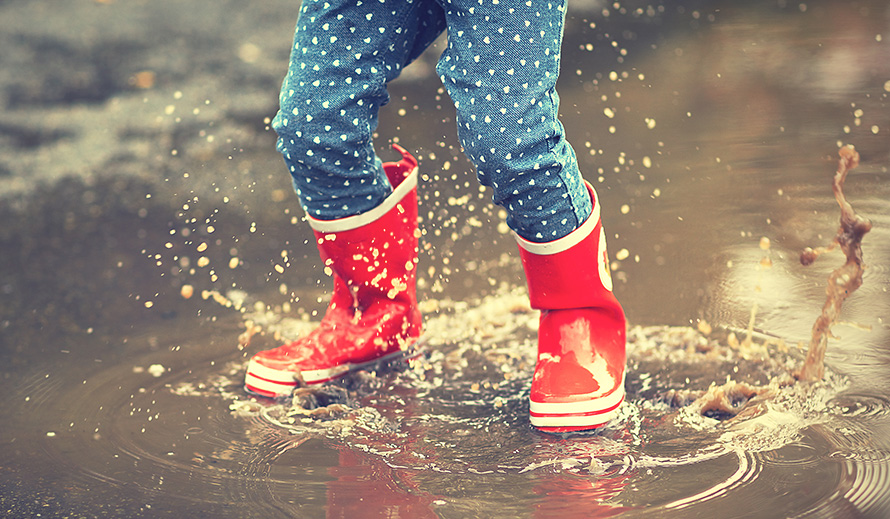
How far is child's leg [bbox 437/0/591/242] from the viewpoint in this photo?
3.36 ft

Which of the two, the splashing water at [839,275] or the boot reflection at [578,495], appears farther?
the splashing water at [839,275]

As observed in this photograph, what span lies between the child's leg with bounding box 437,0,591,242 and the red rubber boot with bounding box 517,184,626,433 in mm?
96

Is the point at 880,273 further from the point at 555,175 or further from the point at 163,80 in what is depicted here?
the point at 163,80

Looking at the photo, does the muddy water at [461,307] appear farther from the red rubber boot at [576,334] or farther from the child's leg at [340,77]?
the child's leg at [340,77]

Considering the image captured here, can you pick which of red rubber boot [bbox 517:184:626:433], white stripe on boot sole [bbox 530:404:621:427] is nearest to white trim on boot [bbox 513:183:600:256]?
red rubber boot [bbox 517:184:626:433]

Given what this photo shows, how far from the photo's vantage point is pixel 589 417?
110 centimetres

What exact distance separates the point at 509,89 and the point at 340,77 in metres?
0.22

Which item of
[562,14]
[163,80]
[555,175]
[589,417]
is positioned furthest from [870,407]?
[163,80]

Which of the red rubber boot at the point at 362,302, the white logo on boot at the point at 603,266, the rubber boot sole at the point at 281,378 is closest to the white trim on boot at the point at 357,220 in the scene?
the red rubber boot at the point at 362,302

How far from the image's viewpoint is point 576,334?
3.89 ft

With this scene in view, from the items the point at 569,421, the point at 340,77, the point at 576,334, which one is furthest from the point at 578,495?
the point at 340,77

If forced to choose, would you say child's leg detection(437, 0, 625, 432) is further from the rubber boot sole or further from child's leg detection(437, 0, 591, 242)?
the rubber boot sole

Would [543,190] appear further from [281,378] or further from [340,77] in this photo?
[281,378]

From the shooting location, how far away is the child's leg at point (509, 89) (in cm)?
103
